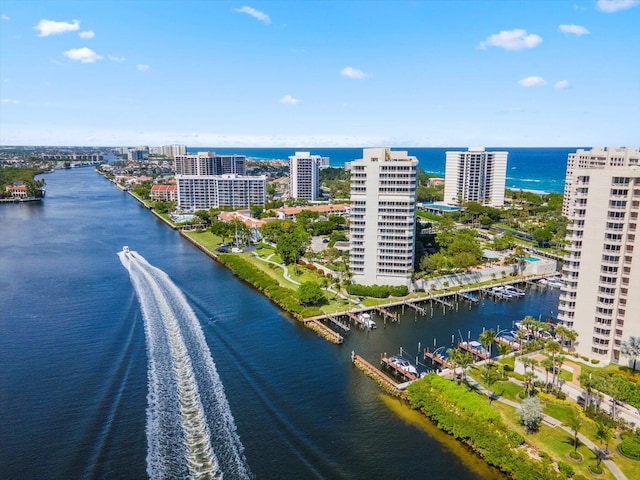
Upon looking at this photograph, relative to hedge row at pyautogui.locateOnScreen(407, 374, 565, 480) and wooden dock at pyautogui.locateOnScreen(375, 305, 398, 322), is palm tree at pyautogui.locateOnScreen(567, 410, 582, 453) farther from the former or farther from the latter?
wooden dock at pyautogui.locateOnScreen(375, 305, 398, 322)

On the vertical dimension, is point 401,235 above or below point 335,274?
above

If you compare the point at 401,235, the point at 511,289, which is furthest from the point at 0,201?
the point at 511,289

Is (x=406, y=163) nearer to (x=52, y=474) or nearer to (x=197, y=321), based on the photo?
(x=197, y=321)

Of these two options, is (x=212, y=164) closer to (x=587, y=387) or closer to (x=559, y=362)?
(x=559, y=362)

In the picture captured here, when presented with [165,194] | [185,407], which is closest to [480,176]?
[165,194]

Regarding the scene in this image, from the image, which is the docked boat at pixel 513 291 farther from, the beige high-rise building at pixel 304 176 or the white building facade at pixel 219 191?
the beige high-rise building at pixel 304 176
